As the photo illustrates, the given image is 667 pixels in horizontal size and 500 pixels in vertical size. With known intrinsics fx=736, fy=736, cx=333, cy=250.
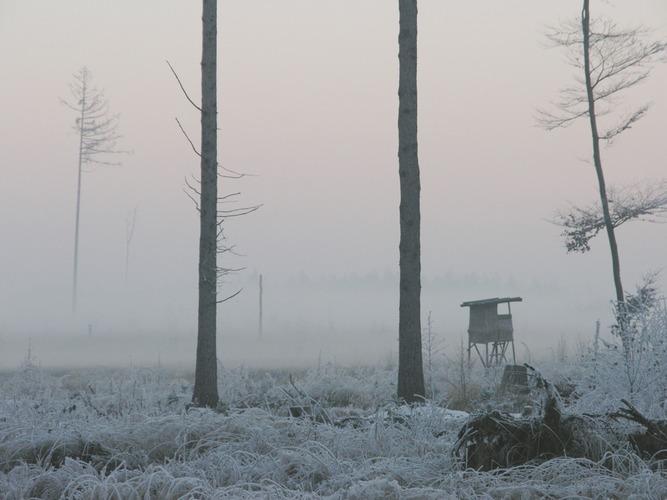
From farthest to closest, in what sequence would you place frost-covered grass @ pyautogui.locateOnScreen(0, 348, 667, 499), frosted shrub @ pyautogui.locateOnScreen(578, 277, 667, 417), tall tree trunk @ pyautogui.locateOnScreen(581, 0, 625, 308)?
tall tree trunk @ pyautogui.locateOnScreen(581, 0, 625, 308), frosted shrub @ pyautogui.locateOnScreen(578, 277, 667, 417), frost-covered grass @ pyautogui.locateOnScreen(0, 348, 667, 499)

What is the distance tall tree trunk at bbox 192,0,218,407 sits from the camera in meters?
10.7

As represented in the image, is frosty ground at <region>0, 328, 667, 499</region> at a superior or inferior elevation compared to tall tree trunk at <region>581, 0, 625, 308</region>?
inferior

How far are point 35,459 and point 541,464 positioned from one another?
157 inches

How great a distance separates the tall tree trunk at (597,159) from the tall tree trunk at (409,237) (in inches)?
368

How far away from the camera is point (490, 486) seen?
484 centimetres

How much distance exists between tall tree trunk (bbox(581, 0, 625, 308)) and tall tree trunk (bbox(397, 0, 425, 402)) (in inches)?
368

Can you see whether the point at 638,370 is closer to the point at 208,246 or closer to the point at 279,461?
the point at 279,461

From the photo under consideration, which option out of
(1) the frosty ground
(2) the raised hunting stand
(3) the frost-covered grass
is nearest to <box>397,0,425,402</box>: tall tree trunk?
(1) the frosty ground

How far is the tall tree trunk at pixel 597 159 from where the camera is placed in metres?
18.2

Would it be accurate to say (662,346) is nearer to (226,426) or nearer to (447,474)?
(447,474)

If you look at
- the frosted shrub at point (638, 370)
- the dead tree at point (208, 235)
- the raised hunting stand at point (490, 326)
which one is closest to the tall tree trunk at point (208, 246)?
the dead tree at point (208, 235)

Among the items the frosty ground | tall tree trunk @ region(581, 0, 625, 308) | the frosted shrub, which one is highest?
tall tree trunk @ region(581, 0, 625, 308)

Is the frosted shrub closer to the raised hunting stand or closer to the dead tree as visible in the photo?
the dead tree

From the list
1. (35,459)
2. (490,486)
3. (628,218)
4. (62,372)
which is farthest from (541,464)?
(62,372)
